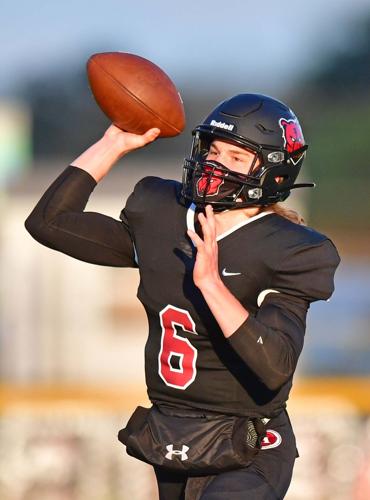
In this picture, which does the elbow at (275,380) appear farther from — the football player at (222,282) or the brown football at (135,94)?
the brown football at (135,94)

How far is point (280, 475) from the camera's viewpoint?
3.62 m

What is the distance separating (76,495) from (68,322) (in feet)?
16.0

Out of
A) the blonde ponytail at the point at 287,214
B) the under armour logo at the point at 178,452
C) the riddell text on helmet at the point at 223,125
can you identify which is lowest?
the under armour logo at the point at 178,452

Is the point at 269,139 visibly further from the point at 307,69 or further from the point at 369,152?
the point at 307,69

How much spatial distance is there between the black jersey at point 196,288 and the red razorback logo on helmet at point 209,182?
0.47 feet

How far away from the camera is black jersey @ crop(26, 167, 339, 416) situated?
3477 mm

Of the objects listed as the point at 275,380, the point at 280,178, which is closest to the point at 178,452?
the point at 275,380

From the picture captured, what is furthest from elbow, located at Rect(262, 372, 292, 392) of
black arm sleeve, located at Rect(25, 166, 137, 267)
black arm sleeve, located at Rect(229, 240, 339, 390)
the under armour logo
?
black arm sleeve, located at Rect(25, 166, 137, 267)

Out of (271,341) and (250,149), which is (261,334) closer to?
(271,341)

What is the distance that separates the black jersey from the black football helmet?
99 mm

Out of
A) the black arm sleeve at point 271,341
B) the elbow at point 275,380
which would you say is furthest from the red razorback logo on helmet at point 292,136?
the elbow at point 275,380

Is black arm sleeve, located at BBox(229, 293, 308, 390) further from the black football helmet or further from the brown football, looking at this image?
the brown football

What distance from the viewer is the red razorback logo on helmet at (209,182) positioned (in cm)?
356

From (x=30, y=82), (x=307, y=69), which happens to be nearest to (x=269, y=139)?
(x=307, y=69)
